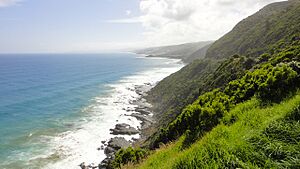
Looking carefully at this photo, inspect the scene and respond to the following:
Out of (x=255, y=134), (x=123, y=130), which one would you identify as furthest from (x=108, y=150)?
(x=255, y=134)

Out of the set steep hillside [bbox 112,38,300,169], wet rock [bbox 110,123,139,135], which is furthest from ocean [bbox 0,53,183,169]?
steep hillside [bbox 112,38,300,169]

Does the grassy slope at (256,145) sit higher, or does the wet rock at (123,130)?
the grassy slope at (256,145)

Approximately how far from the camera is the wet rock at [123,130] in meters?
44.5

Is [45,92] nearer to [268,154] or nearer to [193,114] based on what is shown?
[193,114]

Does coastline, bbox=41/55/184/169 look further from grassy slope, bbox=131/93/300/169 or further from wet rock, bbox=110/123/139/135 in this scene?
grassy slope, bbox=131/93/300/169

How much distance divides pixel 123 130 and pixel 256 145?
1604 inches

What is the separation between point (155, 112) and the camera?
58.7 m

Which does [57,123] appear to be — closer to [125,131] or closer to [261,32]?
[125,131]

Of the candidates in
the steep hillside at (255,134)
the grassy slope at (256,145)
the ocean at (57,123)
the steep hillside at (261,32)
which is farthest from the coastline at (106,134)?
the steep hillside at (261,32)

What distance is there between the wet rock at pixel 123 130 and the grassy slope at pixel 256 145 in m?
38.1

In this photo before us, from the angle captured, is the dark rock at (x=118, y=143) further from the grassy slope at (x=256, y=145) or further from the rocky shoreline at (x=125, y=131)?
the grassy slope at (x=256, y=145)

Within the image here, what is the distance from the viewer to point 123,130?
45406 mm

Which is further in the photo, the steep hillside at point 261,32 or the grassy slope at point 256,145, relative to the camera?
the steep hillside at point 261,32

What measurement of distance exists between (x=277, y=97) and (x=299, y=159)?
440 centimetres
